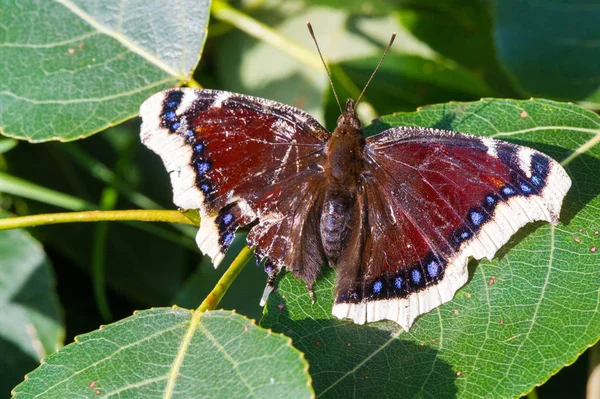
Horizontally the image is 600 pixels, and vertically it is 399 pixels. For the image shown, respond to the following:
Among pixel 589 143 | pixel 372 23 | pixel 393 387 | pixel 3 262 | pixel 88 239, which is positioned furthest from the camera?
pixel 372 23

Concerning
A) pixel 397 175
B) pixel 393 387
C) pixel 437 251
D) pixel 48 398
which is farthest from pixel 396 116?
pixel 48 398

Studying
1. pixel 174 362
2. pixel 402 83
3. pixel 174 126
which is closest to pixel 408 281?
pixel 174 362

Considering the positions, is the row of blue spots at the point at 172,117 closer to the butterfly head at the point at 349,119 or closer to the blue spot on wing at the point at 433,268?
the butterfly head at the point at 349,119

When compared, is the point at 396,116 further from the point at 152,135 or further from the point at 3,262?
the point at 3,262

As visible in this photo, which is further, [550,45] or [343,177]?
[550,45]

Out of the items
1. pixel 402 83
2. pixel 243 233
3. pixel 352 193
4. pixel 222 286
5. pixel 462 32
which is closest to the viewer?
pixel 222 286

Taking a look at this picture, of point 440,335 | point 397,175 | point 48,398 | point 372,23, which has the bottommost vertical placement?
point 48,398

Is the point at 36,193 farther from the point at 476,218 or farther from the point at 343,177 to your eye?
the point at 476,218
